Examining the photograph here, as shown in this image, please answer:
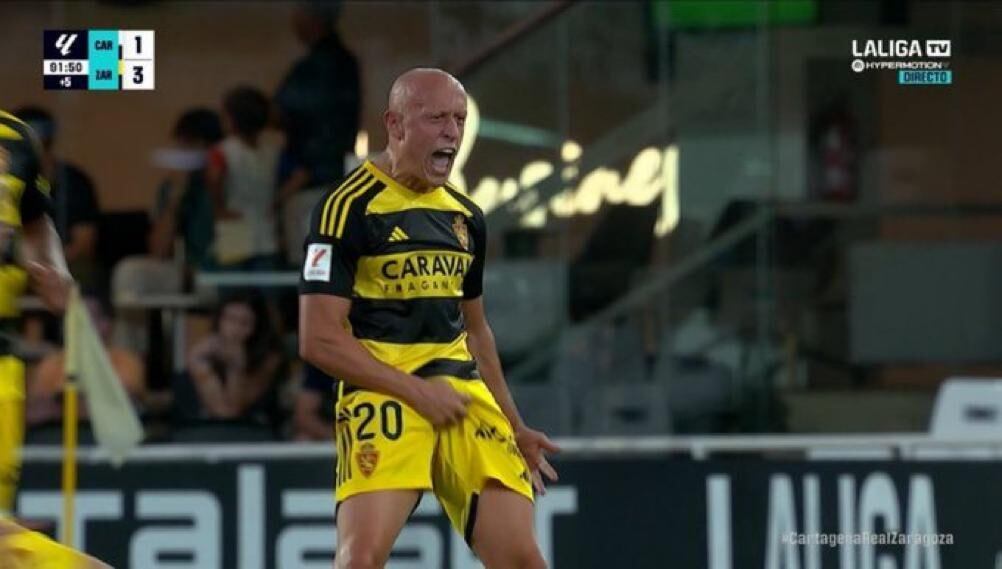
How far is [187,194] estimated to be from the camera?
11.8 m

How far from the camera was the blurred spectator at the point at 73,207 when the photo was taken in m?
11.8

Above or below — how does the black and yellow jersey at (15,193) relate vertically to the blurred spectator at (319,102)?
below

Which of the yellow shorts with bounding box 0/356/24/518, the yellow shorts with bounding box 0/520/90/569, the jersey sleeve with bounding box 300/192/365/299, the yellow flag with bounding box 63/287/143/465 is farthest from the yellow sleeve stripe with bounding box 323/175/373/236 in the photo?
the yellow flag with bounding box 63/287/143/465

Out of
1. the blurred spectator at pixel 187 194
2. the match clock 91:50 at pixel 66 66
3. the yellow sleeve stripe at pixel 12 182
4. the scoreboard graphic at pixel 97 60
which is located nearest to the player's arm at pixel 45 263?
the yellow sleeve stripe at pixel 12 182

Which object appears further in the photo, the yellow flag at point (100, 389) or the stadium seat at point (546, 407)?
the stadium seat at point (546, 407)

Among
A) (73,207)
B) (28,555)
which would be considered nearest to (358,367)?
(28,555)

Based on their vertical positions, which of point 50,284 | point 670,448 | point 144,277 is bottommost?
point 670,448

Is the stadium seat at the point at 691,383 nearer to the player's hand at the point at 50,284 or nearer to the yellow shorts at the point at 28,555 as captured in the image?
the player's hand at the point at 50,284

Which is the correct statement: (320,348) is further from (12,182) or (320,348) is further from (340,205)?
(12,182)

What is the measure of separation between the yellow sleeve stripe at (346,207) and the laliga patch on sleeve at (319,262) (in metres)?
0.06

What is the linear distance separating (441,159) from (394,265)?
36cm

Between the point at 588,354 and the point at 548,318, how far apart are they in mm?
252

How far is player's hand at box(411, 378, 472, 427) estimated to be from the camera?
7.50m

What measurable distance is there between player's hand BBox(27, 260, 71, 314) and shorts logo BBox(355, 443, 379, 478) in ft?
3.91
